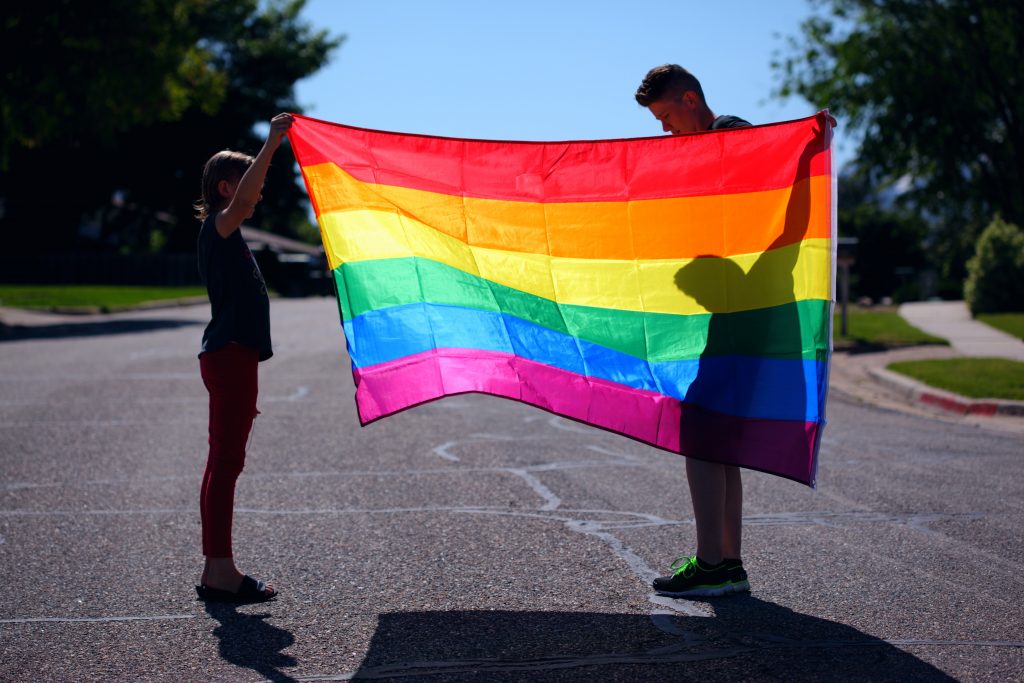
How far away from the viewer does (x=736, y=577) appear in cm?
470

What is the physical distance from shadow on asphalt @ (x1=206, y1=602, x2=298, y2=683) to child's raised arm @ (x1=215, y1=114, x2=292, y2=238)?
1565 millimetres

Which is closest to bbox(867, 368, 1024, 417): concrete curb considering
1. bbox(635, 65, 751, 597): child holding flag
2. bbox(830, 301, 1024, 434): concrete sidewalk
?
bbox(830, 301, 1024, 434): concrete sidewalk

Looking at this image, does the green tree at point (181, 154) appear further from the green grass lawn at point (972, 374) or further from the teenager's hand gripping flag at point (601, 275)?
the teenager's hand gripping flag at point (601, 275)

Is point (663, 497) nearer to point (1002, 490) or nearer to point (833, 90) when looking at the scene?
point (1002, 490)

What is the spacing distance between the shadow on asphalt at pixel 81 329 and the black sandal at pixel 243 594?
55.5ft

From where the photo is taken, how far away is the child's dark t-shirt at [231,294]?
15.4 feet

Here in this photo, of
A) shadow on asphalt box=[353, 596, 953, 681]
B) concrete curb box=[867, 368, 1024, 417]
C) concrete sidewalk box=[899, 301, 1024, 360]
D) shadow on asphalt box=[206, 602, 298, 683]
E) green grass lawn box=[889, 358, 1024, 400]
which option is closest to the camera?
shadow on asphalt box=[353, 596, 953, 681]

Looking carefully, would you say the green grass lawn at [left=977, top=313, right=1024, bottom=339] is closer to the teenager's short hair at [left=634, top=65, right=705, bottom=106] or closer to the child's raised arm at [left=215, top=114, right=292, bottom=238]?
the teenager's short hair at [left=634, top=65, right=705, bottom=106]

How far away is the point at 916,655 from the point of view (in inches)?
154

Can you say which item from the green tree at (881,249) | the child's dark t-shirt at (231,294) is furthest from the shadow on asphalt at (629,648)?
the green tree at (881,249)

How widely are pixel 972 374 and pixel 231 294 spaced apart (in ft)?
34.6

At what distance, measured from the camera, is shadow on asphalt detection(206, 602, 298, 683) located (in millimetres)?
3871

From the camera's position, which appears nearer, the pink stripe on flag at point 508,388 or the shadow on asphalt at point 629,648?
the shadow on asphalt at point 629,648

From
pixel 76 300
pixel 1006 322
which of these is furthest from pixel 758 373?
pixel 76 300
